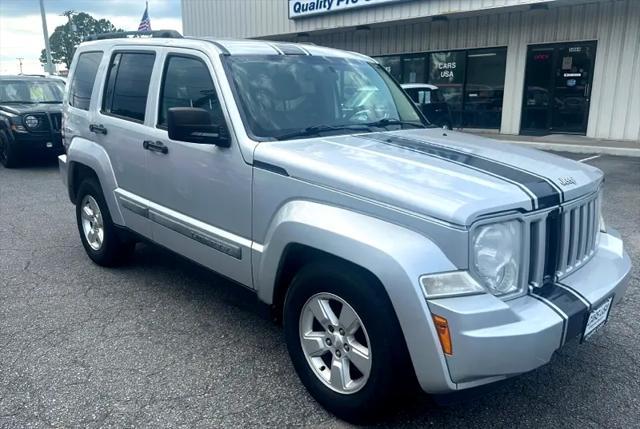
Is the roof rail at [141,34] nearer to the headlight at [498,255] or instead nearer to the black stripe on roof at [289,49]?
the black stripe on roof at [289,49]

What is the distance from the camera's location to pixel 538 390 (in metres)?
3.08

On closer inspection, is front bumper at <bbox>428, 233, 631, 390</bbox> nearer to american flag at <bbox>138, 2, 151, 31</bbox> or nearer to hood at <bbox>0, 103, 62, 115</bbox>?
hood at <bbox>0, 103, 62, 115</bbox>

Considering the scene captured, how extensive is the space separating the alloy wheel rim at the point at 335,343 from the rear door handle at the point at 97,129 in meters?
2.67

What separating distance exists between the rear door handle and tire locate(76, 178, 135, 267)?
46 centimetres

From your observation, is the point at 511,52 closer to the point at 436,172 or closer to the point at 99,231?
the point at 99,231

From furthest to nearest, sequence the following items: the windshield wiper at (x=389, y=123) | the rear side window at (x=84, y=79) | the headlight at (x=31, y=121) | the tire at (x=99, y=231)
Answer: the headlight at (x=31, y=121) < the rear side window at (x=84, y=79) < the tire at (x=99, y=231) < the windshield wiper at (x=389, y=123)

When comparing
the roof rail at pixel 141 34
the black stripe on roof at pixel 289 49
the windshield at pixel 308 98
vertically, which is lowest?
the windshield at pixel 308 98

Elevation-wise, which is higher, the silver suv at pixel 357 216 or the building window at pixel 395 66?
the building window at pixel 395 66

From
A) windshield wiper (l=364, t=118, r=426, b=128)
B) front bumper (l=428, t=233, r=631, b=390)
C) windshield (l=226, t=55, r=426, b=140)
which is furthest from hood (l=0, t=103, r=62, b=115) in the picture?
front bumper (l=428, t=233, r=631, b=390)

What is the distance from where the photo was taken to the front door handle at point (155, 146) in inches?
150

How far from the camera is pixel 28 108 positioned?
35.2 feet

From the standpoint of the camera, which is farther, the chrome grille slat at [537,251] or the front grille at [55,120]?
the front grille at [55,120]

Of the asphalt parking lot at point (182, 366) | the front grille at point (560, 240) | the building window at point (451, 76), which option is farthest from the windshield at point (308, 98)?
the building window at point (451, 76)

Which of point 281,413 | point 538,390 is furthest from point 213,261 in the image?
point 538,390
